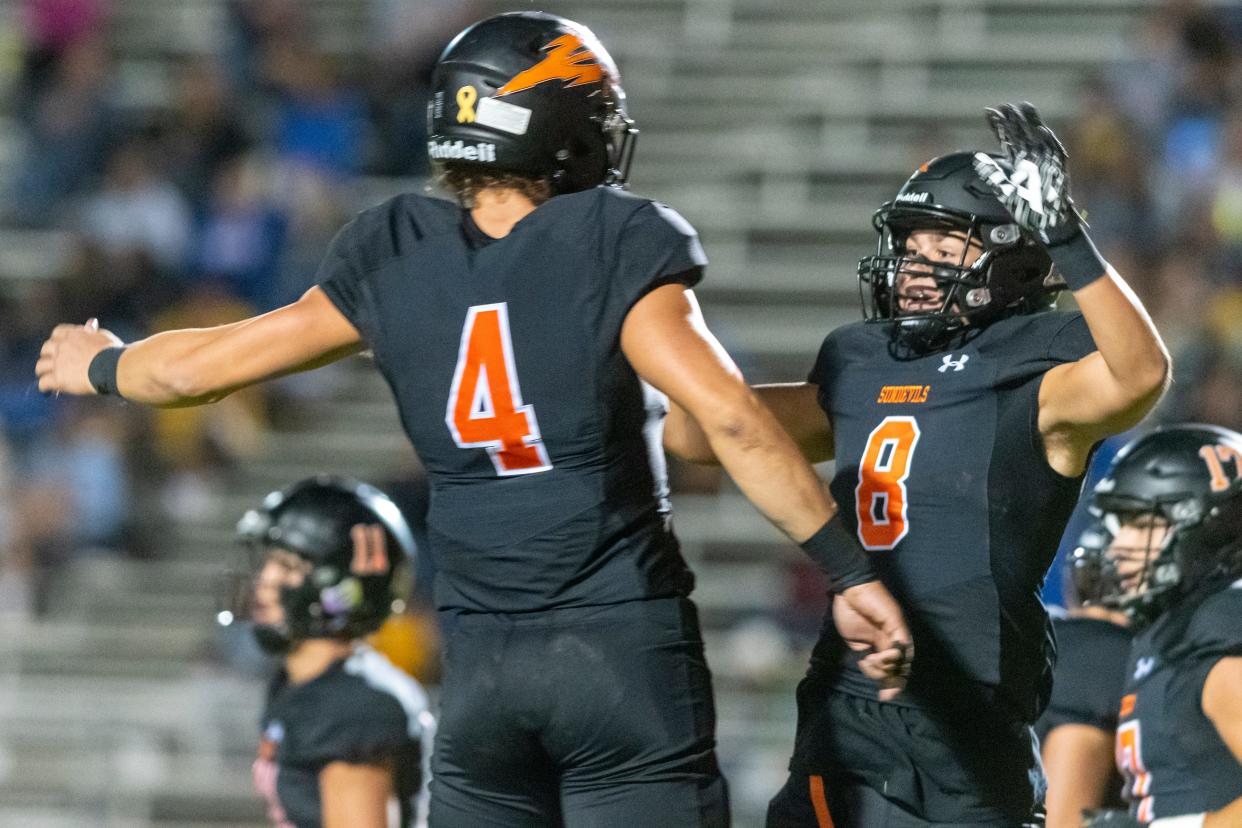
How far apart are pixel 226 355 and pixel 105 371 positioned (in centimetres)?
28

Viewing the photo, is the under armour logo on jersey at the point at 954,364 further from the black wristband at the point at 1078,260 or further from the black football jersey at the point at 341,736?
the black football jersey at the point at 341,736

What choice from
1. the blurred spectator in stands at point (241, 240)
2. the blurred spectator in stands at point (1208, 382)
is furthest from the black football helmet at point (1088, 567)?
the blurred spectator in stands at point (241, 240)

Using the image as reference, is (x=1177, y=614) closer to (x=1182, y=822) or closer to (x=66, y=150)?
(x=1182, y=822)

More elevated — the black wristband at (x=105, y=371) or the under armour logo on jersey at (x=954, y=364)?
the under armour logo on jersey at (x=954, y=364)

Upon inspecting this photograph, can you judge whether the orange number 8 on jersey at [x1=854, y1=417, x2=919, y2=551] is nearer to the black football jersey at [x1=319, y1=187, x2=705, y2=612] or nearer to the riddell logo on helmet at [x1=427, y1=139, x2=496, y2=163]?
the black football jersey at [x1=319, y1=187, x2=705, y2=612]

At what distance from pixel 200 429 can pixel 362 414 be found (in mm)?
787

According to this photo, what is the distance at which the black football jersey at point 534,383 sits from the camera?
10.8 ft

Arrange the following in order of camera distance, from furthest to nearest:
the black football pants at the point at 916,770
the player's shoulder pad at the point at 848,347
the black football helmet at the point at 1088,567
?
1. the black football helmet at the point at 1088,567
2. the player's shoulder pad at the point at 848,347
3. the black football pants at the point at 916,770

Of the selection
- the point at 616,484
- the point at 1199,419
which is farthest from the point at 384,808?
the point at 1199,419

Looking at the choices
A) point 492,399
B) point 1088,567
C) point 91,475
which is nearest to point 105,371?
point 492,399

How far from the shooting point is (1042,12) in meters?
9.66

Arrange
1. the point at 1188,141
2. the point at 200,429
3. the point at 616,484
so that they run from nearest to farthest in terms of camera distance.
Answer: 1. the point at 616,484
2. the point at 1188,141
3. the point at 200,429

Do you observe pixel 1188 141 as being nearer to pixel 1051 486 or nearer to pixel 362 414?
pixel 362 414

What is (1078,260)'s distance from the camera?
10.9ft
